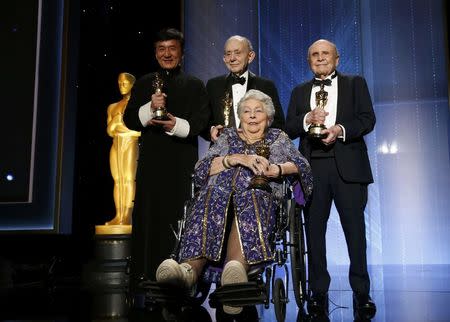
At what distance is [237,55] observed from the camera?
10.6 ft

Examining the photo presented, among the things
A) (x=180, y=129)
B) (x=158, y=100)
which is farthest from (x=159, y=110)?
(x=180, y=129)

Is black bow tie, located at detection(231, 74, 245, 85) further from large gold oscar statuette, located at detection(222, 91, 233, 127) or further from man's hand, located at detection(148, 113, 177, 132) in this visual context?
man's hand, located at detection(148, 113, 177, 132)

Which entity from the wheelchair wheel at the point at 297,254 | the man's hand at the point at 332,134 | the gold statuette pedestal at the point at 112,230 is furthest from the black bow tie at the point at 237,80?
the gold statuette pedestal at the point at 112,230

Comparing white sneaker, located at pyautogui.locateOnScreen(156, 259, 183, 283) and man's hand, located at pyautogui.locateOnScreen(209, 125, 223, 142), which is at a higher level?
man's hand, located at pyautogui.locateOnScreen(209, 125, 223, 142)

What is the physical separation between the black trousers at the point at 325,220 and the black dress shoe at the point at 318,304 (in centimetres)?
3

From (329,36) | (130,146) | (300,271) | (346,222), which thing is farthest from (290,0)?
(300,271)

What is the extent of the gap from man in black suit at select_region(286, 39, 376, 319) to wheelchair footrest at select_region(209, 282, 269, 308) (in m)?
0.77

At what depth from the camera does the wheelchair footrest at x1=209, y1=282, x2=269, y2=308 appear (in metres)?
2.18

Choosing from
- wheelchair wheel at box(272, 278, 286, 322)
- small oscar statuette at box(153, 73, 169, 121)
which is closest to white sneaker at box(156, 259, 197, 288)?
wheelchair wheel at box(272, 278, 286, 322)

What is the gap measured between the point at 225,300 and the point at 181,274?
0.23 metres

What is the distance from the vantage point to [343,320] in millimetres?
2467

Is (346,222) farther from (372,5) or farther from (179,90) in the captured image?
(372,5)

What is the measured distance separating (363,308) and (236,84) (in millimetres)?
1496

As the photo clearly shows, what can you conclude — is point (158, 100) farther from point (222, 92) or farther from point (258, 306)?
point (258, 306)
